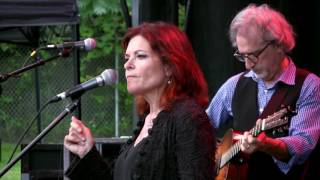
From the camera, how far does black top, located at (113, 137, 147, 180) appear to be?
2.77m

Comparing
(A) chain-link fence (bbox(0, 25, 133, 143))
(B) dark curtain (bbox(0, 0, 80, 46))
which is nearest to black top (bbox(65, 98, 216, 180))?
(B) dark curtain (bbox(0, 0, 80, 46))

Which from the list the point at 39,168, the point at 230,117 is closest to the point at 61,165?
the point at 39,168

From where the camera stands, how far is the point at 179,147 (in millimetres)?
2623

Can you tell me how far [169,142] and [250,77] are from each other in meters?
1.60

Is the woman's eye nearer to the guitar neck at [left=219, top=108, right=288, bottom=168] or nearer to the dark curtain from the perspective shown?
the guitar neck at [left=219, top=108, right=288, bottom=168]

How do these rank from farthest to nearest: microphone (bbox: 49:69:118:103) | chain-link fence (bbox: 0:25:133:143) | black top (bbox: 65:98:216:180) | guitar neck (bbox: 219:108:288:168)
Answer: chain-link fence (bbox: 0:25:133:143)
guitar neck (bbox: 219:108:288:168)
microphone (bbox: 49:69:118:103)
black top (bbox: 65:98:216:180)

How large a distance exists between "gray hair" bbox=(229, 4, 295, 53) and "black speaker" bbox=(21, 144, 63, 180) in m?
1.59

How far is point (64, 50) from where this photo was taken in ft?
15.8

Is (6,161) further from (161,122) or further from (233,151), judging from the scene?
(161,122)

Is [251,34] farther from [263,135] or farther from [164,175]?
[164,175]

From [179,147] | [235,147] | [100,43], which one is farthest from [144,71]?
[100,43]

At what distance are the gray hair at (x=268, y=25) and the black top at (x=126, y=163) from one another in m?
1.38

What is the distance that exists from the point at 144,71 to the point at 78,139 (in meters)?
0.39

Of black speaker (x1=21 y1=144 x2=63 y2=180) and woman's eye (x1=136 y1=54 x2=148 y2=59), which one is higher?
woman's eye (x1=136 y1=54 x2=148 y2=59)
